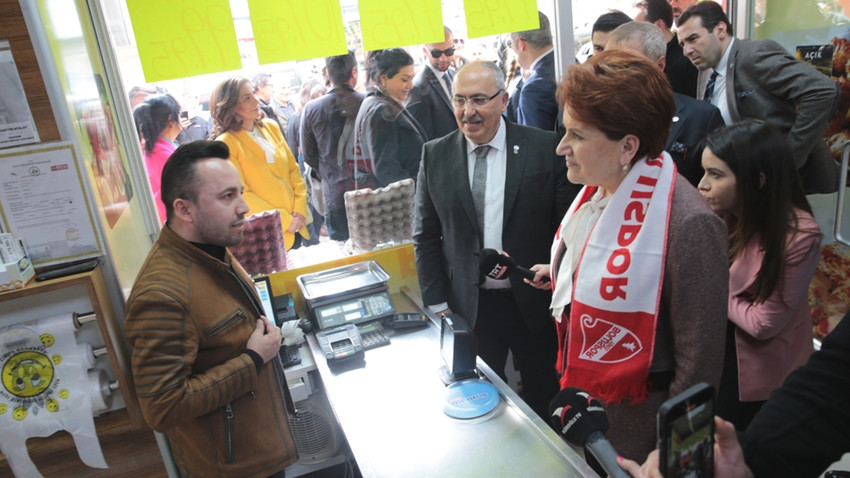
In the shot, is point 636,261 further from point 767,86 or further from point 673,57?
point 673,57

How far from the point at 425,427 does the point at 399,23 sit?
1.87m

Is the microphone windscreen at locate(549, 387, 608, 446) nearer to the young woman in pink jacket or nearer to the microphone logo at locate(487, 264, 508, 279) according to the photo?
the microphone logo at locate(487, 264, 508, 279)

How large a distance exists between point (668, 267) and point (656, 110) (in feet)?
1.34

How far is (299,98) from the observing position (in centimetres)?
278

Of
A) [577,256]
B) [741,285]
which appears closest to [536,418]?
[577,256]

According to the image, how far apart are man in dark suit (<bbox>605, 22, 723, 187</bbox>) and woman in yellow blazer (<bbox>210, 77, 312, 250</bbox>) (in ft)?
5.46

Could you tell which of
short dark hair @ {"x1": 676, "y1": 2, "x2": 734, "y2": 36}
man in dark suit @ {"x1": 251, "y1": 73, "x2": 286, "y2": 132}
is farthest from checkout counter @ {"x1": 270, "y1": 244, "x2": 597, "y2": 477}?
short dark hair @ {"x1": 676, "y1": 2, "x2": 734, "y2": 36}

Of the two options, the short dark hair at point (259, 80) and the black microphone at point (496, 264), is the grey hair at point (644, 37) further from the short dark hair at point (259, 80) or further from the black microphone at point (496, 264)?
the short dark hair at point (259, 80)

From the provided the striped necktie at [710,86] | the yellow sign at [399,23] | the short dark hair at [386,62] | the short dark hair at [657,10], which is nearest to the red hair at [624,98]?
the yellow sign at [399,23]

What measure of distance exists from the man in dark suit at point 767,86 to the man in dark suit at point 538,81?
72 cm

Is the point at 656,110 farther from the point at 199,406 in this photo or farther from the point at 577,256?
the point at 199,406

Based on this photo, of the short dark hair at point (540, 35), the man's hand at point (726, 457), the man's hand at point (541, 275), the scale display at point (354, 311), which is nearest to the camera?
the man's hand at point (726, 457)

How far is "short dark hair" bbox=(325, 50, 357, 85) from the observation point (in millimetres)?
2729

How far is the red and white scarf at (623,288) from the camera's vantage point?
4.69 feet
